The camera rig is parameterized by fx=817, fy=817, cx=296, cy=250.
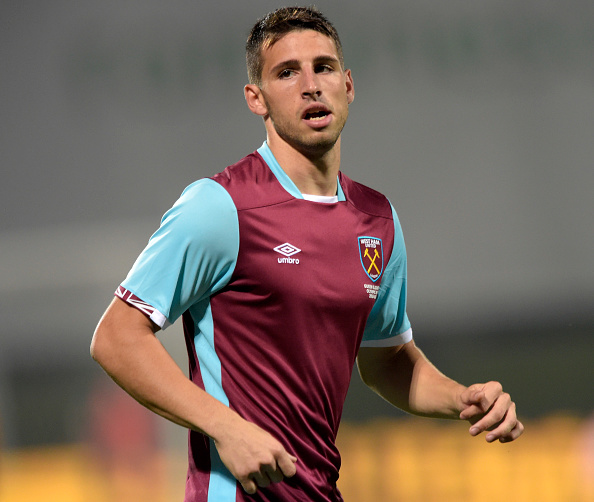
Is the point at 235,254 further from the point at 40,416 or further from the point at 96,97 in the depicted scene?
the point at 96,97

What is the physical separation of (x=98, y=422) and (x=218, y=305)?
3.99m

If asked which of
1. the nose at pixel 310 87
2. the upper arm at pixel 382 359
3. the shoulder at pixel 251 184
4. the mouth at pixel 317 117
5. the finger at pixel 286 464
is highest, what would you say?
the nose at pixel 310 87

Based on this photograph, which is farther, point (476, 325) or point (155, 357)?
point (476, 325)

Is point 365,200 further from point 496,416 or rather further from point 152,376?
point 152,376

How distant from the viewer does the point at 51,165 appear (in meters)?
9.26

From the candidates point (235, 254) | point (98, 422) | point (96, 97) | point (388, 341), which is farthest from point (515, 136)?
point (235, 254)

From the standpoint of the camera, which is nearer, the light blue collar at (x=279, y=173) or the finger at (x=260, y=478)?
the finger at (x=260, y=478)

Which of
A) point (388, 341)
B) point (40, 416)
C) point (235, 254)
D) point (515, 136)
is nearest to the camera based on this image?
point (235, 254)

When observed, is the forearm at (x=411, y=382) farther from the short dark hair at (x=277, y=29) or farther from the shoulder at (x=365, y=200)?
the short dark hair at (x=277, y=29)

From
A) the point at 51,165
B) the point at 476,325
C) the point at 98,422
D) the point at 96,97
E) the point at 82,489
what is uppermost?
the point at 96,97

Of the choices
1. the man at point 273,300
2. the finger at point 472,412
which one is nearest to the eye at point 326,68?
the man at point 273,300

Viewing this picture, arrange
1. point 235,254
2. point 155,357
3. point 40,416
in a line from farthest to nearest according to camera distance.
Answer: point 40,416 < point 235,254 < point 155,357

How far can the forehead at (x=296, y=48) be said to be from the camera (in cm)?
210

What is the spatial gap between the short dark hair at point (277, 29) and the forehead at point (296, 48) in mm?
14
